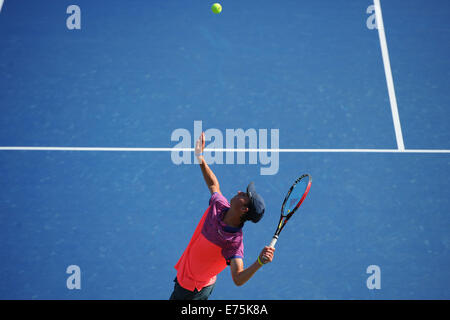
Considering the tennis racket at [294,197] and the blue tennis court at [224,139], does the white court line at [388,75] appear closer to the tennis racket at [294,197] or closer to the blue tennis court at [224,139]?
the blue tennis court at [224,139]

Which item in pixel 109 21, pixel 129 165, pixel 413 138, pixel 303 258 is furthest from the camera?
pixel 109 21

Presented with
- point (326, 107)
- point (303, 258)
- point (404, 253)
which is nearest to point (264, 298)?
point (303, 258)

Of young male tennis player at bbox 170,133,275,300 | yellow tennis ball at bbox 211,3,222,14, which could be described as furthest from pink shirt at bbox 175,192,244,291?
yellow tennis ball at bbox 211,3,222,14

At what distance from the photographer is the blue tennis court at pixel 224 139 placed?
5684 mm

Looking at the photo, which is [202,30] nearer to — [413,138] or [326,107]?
[326,107]

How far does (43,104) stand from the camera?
7.01 meters

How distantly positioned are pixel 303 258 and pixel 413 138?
106 inches

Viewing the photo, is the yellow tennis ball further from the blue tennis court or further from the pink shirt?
the pink shirt

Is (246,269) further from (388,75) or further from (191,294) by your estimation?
(388,75)

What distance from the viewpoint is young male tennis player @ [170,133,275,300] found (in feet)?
12.6
